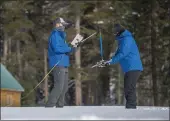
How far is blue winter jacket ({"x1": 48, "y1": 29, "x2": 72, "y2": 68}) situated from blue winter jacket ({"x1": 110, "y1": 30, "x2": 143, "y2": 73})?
89 centimetres

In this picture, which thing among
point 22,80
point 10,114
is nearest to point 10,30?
point 22,80

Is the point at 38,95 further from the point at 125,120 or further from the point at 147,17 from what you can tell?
the point at 125,120

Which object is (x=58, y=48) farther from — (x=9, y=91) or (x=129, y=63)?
(x=9, y=91)

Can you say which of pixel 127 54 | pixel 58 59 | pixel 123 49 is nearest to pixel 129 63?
pixel 127 54

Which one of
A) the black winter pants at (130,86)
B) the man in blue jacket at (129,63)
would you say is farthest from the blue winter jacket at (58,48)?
the black winter pants at (130,86)

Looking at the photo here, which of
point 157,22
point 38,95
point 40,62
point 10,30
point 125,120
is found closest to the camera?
point 125,120

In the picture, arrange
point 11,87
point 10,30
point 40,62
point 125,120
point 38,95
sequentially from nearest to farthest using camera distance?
point 125,120
point 11,87
point 10,30
point 40,62
point 38,95

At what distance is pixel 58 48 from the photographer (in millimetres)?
8141

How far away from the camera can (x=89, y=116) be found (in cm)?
515

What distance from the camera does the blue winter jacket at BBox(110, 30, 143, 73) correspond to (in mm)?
8016

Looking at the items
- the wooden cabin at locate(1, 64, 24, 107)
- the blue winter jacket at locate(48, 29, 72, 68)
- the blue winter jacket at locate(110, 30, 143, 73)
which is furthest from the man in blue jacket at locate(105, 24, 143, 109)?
the wooden cabin at locate(1, 64, 24, 107)

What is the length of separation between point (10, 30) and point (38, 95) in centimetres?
708

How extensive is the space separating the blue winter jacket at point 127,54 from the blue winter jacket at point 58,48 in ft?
2.92

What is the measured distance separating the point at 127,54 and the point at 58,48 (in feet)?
4.19
